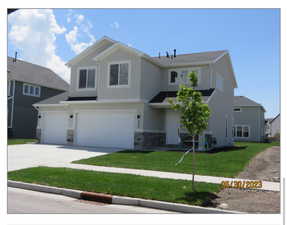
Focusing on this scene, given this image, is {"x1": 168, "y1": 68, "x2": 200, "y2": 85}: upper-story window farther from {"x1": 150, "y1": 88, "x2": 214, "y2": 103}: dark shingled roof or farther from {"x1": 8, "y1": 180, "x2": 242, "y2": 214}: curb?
{"x1": 8, "y1": 180, "x2": 242, "y2": 214}: curb

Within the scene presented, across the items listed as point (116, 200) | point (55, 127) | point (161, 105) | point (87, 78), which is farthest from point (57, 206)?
point (55, 127)

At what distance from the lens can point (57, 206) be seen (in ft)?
23.8

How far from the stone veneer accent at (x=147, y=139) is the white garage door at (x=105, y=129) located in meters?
0.41

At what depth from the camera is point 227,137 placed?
80.5ft

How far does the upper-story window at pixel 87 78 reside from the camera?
21759 millimetres

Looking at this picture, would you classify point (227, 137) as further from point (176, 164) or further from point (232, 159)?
point (176, 164)

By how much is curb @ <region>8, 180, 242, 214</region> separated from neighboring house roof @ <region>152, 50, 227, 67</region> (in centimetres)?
1328

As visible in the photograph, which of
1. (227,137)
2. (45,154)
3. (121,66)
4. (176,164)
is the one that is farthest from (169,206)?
(227,137)

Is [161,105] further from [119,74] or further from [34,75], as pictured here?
[34,75]

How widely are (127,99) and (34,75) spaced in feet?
54.6

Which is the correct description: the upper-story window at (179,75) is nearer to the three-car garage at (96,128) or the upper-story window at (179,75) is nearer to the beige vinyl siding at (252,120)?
the three-car garage at (96,128)
